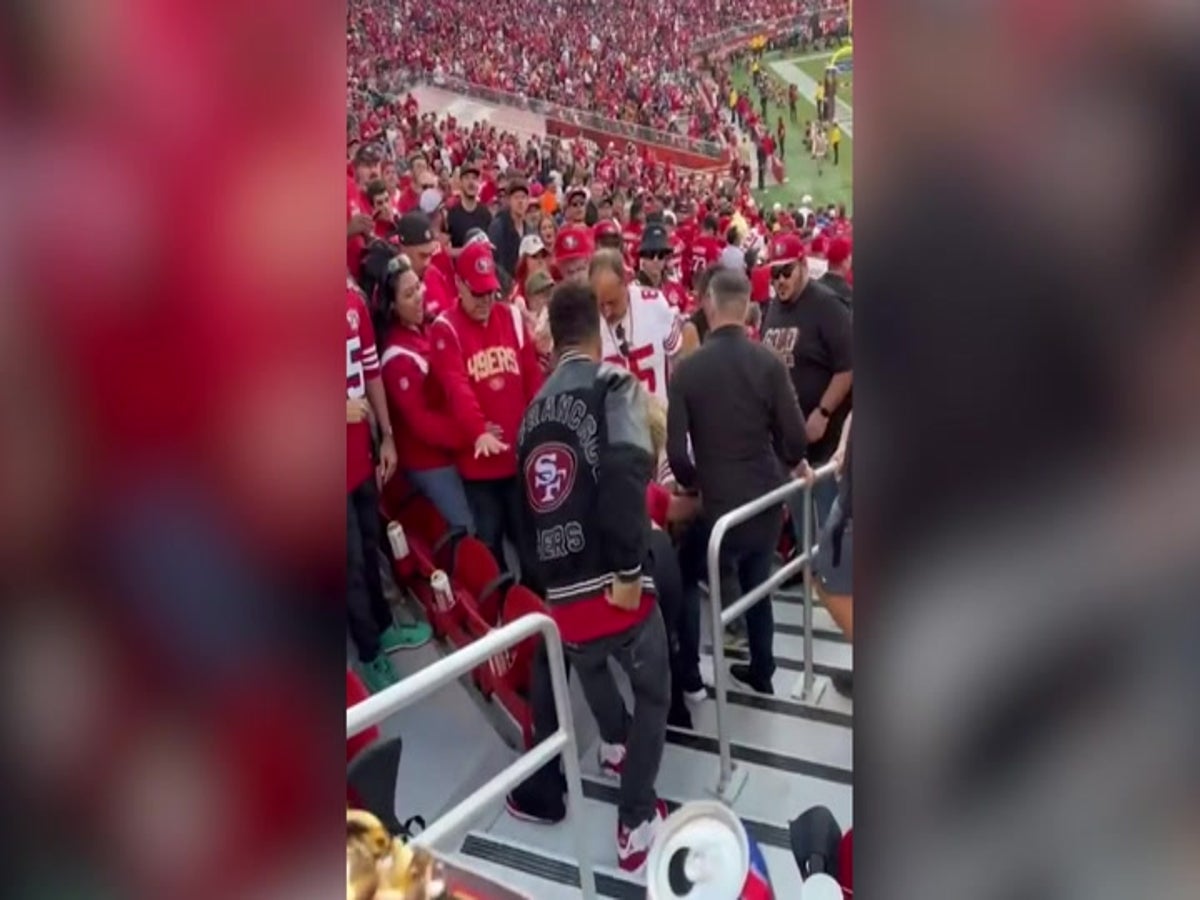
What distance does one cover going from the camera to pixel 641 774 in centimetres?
142

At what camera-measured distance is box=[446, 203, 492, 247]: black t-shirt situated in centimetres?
226

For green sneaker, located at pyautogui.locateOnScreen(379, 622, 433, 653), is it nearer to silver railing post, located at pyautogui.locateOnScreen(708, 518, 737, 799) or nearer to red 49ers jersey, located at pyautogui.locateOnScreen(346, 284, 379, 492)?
red 49ers jersey, located at pyautogui.locateOnScreen(346, 284, 379, 492)

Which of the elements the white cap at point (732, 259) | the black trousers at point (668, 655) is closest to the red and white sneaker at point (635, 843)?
the black trousers at point (668, 655)

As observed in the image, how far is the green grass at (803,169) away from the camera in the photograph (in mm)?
323

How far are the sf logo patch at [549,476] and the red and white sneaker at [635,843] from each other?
1.37ft

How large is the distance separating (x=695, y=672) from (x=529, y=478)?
0.54 meters

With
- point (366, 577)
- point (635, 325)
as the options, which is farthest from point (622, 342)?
point (366, 577)

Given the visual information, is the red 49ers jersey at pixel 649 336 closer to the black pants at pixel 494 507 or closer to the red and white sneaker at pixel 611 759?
the black pants at pixel 494 507

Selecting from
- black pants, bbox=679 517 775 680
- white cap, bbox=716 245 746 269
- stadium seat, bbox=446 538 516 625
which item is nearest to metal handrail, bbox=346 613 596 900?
stadium seat, bbox=446 538 516 625

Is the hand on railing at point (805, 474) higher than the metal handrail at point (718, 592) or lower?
higher

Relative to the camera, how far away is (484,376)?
1.69 m

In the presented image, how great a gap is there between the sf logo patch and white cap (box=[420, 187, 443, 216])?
0.97 meters
